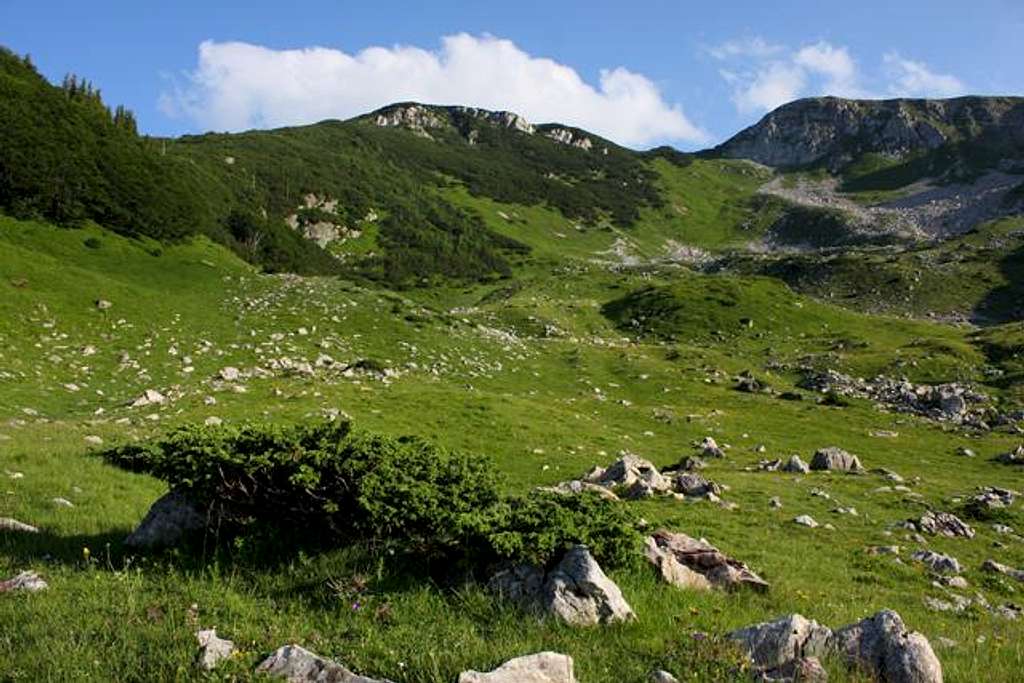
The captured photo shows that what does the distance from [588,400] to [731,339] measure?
39176mm

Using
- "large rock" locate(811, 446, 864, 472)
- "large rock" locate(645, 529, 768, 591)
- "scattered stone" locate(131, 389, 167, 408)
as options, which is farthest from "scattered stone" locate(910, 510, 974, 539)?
"scattered stone" locate(131, 389, 167, 408)

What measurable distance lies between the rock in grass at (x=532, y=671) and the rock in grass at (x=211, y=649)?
250 cm

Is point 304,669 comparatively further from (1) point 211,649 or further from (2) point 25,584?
(2) point 25,584

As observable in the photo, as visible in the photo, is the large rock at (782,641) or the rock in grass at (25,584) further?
the rock in grass at (25,584)

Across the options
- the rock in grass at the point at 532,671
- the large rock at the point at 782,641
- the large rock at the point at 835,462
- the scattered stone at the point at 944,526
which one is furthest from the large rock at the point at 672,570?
the large rock at the point at 835,462

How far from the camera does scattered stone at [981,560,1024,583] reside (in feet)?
58.4

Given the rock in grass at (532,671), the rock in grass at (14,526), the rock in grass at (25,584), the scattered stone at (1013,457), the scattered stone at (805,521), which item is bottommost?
the scattered stone at (1013,457)

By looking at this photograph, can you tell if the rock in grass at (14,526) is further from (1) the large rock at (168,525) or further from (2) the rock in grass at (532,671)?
(2) the rock in grass at (532,671)

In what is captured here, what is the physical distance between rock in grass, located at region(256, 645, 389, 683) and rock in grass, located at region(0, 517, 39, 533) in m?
7.34

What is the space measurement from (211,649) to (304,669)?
1.13 m

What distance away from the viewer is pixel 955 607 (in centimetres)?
1455

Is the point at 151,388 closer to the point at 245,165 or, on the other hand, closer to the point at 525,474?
the point at 525,474

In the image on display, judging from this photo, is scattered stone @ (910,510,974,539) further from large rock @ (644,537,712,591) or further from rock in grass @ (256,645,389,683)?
rock in grass @ (256,645,389,683)

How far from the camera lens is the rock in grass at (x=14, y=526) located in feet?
39.4
